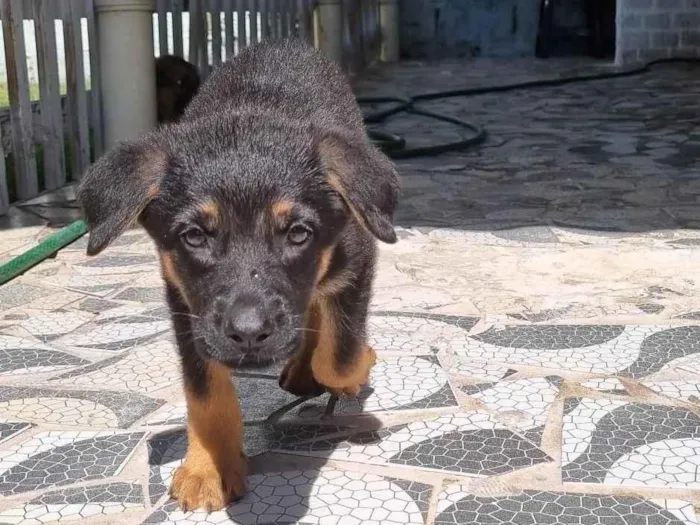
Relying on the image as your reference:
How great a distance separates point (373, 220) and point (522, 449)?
31.3 inches

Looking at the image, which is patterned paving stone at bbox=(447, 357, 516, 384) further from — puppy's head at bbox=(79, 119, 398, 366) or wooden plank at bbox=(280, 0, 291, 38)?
wooden plank at bbox=(280, 0, 291, 38)

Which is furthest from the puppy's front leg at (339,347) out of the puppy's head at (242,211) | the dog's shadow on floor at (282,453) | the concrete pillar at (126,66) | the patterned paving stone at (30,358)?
the concrete pillar at (126,66)

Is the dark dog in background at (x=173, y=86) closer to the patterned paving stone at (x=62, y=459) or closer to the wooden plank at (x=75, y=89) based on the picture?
the wooden plank at (x=75, y=89)

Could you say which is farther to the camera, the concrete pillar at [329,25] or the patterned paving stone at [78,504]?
the concrete pillar at [329,25]

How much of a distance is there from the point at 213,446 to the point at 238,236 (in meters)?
0.57

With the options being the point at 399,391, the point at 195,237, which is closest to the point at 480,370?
the point at 399,391

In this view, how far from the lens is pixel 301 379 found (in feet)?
9.99

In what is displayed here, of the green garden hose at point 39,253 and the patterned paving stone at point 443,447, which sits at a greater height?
the green garden hose at point 39,253

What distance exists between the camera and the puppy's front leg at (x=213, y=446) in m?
2.38

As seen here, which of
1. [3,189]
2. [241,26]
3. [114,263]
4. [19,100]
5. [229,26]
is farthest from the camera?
[241,26]

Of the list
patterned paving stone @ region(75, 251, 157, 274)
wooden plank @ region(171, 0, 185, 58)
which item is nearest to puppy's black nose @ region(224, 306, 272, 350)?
patterned paving stone @ region(75, 251, 157, 274)

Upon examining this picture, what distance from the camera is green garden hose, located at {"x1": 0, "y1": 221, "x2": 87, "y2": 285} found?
416cm

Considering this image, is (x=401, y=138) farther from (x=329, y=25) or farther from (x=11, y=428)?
(x=11, y=428)

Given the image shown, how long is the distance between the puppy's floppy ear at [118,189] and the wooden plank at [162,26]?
4.90 m
